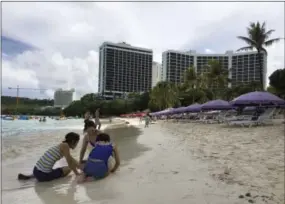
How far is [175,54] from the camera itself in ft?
340

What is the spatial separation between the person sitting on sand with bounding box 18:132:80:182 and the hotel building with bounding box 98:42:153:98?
12117 centimetres

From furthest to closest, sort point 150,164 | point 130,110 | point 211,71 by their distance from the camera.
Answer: point 130,110 < point 211,71 < point 150,164

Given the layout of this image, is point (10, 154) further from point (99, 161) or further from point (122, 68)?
point (122, 68)

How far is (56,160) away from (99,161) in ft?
2.39

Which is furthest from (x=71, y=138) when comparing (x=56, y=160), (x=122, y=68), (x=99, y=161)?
(x=122, y=68)

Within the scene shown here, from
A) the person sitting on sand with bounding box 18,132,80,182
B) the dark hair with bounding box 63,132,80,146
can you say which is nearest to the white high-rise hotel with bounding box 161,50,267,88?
the person sitting on sand with bounding box 18,132,80,182

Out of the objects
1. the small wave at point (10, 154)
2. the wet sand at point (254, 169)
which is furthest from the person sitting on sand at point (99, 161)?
the small wave at point (10, 154)

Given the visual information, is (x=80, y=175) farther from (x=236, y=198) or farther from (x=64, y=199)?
(x=236, y=198)

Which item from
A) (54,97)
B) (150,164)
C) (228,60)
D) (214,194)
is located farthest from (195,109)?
(54,97)

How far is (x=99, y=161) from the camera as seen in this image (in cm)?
612

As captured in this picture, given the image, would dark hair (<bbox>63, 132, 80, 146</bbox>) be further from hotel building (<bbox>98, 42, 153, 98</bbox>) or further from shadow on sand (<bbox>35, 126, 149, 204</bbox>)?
hotel building (<bbox>98, 42, 153, 98</bbox>)

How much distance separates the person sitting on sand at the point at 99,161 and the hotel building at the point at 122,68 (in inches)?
4771

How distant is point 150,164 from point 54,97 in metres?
143

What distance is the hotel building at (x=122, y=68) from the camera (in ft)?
427
